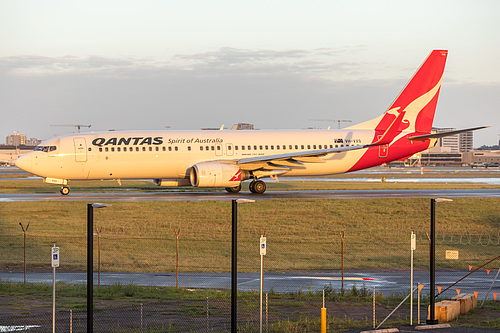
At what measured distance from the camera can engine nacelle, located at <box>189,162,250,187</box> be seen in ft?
141

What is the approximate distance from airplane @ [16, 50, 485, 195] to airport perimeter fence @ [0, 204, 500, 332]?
7.70 meters

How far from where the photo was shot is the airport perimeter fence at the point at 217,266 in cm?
1855

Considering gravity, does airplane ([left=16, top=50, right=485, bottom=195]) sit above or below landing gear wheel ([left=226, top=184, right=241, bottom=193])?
above

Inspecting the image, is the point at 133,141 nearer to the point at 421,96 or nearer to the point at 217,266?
the point at 217,266

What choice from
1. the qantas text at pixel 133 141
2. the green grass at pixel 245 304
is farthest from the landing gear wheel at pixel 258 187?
the green grass at pixel 245 304

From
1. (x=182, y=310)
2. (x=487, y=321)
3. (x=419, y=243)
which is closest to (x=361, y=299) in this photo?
(x=487, y=321)

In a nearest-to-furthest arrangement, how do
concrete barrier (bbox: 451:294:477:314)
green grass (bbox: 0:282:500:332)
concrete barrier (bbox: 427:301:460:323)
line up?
green grass (bbox: 0:282:500:332), concrete barrier (bbox: 427:301:460:323), concrete barrier (bbox: 451:294:477:314)

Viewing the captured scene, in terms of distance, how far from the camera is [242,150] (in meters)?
46.8

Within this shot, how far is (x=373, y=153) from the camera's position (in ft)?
157

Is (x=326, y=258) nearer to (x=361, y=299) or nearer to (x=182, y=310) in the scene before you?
(x=361, y=299)

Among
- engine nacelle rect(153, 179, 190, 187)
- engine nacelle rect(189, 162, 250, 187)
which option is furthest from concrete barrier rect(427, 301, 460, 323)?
engine nacelle rect(153, 179, 190, 187)

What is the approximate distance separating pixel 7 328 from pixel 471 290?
1529 centimetres

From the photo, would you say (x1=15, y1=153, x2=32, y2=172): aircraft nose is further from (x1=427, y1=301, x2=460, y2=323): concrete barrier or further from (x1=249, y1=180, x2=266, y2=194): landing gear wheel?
(x1=427, y1=301, x2=460, y2=323): concrete barrier

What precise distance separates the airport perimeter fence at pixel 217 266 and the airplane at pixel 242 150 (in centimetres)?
770
